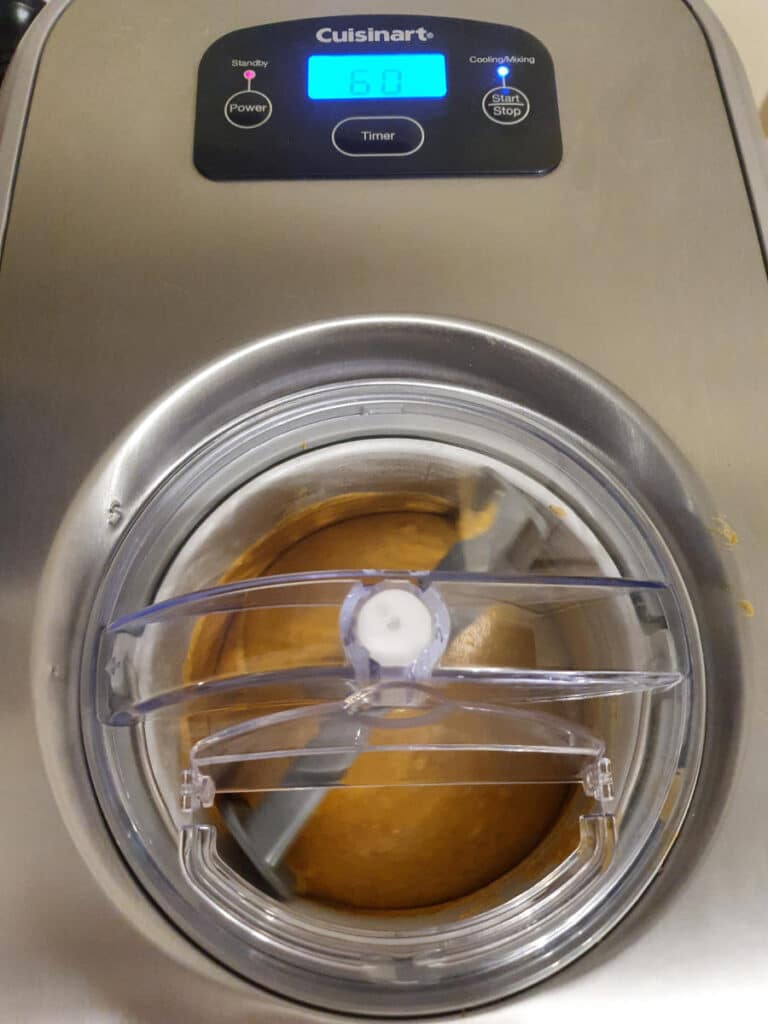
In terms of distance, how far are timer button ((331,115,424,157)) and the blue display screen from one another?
0.02 m

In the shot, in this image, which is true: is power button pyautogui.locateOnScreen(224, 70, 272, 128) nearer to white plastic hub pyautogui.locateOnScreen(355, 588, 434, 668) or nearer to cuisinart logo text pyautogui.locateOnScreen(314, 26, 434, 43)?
cuisinart logo text pyautogui.locateOnScreen(314, 26, 434, 43)

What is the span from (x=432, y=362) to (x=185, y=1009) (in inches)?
14.6

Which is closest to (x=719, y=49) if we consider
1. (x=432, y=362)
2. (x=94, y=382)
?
(x=432, y=362)

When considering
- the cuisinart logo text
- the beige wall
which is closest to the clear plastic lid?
the cuisinart logo text

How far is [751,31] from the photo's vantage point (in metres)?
0.82

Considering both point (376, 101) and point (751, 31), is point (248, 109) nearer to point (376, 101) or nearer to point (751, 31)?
point (376, 101)

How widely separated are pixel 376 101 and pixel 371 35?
55 mm

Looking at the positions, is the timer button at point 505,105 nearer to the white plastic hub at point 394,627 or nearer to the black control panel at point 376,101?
the black control panel at point 376,101

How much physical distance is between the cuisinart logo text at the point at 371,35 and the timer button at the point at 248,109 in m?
0.06

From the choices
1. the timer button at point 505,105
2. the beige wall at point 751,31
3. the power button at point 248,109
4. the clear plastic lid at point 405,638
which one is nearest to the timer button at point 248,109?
the power button at point 248,109

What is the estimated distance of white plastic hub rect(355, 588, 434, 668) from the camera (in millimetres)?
415

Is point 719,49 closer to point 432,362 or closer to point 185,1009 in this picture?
point 432,362

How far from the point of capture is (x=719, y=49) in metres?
0.59

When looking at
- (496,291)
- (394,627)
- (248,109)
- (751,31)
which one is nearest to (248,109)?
(248,109)
